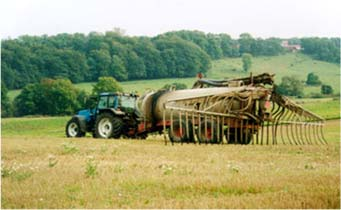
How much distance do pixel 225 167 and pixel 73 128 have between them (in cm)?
2026

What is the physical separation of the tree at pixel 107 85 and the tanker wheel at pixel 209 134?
29459 mm

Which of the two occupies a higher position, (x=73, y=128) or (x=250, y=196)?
(x=250, y=196)

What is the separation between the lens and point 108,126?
2962cm

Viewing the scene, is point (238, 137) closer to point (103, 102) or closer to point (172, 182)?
point (103, 102)

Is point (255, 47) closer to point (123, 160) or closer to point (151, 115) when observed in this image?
point (151, 115)

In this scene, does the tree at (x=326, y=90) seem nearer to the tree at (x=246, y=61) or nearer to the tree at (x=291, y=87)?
the tree at (x=291, y=87)

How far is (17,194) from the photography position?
953 centimetres

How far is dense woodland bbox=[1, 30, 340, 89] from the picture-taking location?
168ft

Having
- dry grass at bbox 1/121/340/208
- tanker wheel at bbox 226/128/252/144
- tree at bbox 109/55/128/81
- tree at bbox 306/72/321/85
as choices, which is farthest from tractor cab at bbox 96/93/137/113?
tree at bbox 306/72/321/85

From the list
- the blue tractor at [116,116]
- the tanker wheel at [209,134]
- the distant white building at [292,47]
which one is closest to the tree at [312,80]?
the distant white building at [292,47]

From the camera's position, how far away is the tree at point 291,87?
67312mm

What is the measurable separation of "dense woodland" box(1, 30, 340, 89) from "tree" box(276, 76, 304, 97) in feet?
18.5

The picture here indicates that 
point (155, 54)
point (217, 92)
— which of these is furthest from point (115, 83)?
point (217, 92)

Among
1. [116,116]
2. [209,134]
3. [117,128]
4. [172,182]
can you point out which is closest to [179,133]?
[209,134]
